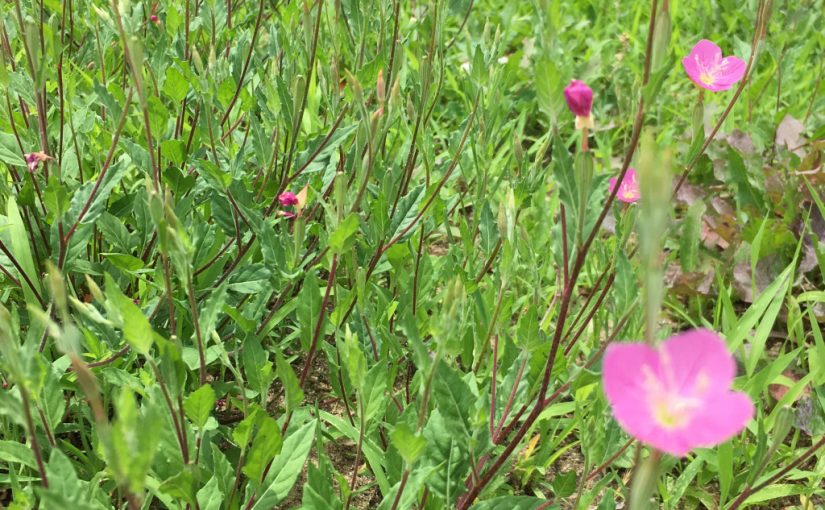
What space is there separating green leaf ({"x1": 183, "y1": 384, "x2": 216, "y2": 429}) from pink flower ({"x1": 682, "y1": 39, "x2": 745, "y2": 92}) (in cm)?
Answer: 113

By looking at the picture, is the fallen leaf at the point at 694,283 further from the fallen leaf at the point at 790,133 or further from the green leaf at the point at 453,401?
the green leaf at the point at 453,401

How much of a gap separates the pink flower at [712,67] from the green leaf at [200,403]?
113cm

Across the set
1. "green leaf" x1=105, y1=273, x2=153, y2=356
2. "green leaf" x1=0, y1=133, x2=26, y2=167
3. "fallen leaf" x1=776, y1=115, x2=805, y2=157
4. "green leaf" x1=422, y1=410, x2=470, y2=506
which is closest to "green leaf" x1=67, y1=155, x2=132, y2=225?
"green leaf" x1=0, y1=133, x2=26, y2=167

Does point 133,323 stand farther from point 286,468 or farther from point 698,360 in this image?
point 698,360

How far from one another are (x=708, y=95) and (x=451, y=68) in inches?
41.0

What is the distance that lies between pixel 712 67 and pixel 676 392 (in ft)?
4.02

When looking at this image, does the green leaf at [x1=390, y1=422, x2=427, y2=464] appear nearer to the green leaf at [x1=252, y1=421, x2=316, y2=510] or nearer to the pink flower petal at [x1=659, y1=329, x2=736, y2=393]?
the green leaf at [x1=252, y1=421, x2=316, y2=510]

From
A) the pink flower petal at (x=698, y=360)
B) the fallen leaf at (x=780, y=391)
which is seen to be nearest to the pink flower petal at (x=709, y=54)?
the fallen leaf at (x=780, y=391)

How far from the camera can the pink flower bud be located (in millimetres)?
1048

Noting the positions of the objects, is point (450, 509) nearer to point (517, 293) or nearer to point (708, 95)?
point (517, 293)

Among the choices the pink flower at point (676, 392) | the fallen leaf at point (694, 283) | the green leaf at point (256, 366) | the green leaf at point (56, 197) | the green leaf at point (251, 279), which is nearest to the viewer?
the pink flower at point (676, 392)

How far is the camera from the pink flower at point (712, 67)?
5.55 ft

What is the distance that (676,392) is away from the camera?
0.78 meters

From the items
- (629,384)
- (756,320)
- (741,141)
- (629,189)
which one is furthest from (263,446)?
(741,141)
